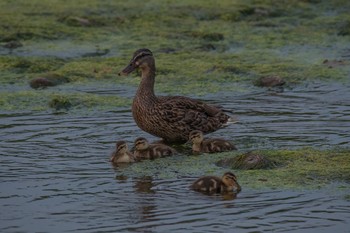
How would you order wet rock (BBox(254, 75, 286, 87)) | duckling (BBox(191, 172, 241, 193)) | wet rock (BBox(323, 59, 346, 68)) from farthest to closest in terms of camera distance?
wet rock (BBox(323, 59, 346, 68)), wet rock (BBox(254, 75, 286, 87)), duckling (BBox(191, 172, 241, 193))

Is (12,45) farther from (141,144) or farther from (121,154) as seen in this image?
(121,154)

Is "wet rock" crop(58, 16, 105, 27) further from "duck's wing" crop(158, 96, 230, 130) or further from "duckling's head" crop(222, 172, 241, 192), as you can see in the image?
"duckling's head" crop(222, 172, 241, 192)

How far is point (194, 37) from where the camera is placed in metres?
18.1

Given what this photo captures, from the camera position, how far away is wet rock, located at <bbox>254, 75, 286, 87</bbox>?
14.6 meters

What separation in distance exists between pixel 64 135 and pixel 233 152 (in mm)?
2053

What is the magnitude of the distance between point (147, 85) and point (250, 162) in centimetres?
256

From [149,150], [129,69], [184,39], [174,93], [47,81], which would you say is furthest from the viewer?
[184,39]

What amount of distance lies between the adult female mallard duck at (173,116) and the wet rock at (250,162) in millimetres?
1597

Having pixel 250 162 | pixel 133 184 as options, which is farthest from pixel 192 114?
pixel 133 184

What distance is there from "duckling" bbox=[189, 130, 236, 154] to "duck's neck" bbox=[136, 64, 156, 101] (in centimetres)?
97

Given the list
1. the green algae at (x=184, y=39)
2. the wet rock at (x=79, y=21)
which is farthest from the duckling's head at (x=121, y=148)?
the wet rock at (x=79, y=21)

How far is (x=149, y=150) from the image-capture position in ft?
35.0

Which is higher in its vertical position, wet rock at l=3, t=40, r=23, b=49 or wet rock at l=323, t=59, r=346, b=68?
wet rock at l=3, t=40, r=23, b=49

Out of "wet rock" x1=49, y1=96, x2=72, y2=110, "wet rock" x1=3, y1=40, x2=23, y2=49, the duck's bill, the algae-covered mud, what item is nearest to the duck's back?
the algae-covered mud
